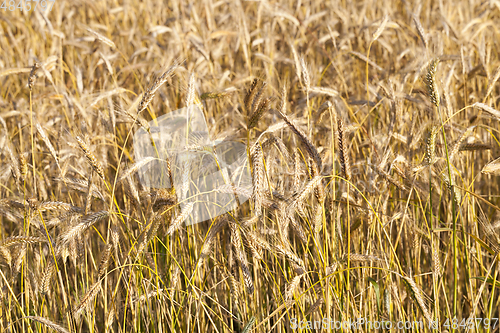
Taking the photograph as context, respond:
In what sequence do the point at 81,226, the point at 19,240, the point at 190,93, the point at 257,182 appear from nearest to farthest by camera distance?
the point at 257,182 < the point at 81,226 < the point at 19,240 < the point at 190,93

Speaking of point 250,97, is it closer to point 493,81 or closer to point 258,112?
point 258,112

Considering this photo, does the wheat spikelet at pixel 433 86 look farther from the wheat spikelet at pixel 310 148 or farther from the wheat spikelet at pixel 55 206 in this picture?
the wheat spikelet at pixel 55 206

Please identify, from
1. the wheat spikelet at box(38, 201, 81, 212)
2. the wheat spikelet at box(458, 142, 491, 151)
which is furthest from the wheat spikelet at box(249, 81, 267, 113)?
the wheat spikelet at box(458, 142, 491, 151)

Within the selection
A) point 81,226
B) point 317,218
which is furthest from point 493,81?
point 81,226

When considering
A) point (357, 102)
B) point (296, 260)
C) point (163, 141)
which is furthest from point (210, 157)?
point (357, 102)

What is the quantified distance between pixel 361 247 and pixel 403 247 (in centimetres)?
24

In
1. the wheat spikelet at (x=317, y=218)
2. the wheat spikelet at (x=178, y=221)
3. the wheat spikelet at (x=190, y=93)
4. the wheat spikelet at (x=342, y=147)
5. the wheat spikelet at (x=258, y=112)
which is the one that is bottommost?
the wheat spikelet at (x=317, y=218)

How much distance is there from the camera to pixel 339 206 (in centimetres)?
148

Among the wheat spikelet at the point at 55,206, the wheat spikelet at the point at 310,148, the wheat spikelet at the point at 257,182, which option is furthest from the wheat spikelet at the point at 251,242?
the wheat spikelet at the point at 55,206

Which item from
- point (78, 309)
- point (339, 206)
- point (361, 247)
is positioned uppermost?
point (339, 206)

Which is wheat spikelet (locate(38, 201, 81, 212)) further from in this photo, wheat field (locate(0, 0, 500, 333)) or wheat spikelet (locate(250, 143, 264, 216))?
wheat spikelet (locate(250, 143, 264, 216))

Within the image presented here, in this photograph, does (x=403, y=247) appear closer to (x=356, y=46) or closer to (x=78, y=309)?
(x=78, y=309)

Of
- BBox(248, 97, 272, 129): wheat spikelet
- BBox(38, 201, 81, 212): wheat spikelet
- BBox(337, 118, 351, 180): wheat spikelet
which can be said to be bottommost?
BBox(38, 201, 81, 212): wheat spikelet

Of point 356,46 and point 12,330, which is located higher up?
point 356,46
